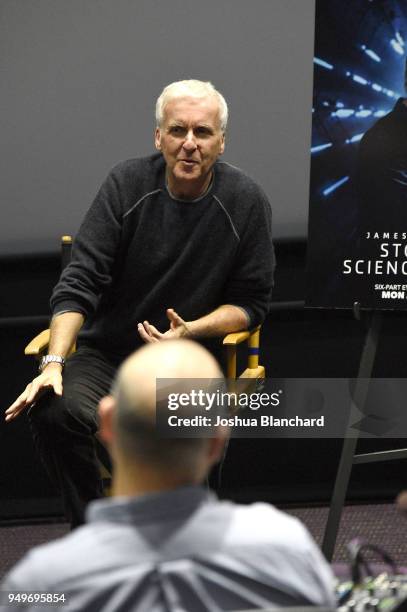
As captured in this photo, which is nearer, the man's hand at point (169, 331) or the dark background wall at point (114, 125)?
the man's hand at point (169, 331)

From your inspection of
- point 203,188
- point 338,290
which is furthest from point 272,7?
point 338,290

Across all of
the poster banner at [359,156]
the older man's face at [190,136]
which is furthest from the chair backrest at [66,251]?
the poster banner at [359,156]

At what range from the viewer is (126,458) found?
3.73 ft

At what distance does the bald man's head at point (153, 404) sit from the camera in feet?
3.70

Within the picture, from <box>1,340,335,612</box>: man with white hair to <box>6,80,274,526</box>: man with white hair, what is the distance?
1.85 metres

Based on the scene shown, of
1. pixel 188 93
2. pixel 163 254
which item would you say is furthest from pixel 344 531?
pixel 188 93

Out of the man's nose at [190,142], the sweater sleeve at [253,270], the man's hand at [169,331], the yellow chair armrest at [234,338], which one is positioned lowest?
the yellow chair armrest at [234,338]

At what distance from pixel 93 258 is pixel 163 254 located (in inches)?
8.1

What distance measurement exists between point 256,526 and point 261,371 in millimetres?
2170

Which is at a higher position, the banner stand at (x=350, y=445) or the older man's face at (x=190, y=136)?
the older man's face at (x=190, y=136)

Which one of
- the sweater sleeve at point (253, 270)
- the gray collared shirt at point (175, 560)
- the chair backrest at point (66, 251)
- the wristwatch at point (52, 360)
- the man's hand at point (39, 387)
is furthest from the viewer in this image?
the chair backrest at point (66, 251)

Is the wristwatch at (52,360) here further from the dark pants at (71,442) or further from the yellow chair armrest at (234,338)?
the yellow chair armrest at (234,338)

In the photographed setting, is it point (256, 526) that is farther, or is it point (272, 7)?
point (272, 7)

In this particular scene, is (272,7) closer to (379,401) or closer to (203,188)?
(203,188)
